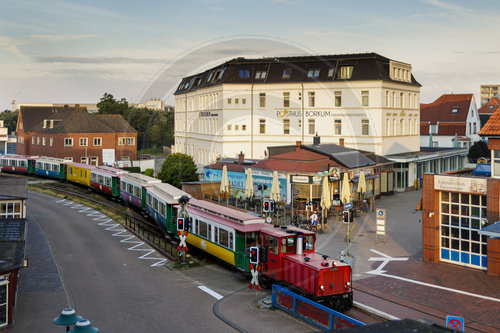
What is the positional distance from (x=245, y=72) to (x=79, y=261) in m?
41.8

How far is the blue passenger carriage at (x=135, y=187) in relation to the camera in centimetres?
4141

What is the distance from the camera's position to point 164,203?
33.4 meters

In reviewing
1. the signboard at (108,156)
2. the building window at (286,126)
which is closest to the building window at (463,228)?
the building window at (286,126)

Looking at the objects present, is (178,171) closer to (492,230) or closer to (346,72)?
(346,72)

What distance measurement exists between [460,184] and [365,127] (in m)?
32.2

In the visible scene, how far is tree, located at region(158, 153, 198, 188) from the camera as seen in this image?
52312mm

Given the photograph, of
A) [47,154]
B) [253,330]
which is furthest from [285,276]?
[47,154]

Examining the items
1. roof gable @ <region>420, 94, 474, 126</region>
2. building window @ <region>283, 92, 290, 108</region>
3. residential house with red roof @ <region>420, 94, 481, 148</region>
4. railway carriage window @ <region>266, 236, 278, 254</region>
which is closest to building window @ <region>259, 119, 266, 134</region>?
building window @ <region>283, 92, 290, 108</region>

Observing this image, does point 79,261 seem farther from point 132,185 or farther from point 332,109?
point 332,109

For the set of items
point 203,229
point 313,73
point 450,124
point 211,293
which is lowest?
point 211,293

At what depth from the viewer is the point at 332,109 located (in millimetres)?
58344

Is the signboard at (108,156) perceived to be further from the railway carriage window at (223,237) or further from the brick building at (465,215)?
the brick building at (465,215)

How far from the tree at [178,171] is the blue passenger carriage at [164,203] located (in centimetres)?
1205

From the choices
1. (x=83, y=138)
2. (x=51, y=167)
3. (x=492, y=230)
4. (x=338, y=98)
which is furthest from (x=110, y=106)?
(x=492, y=230)
